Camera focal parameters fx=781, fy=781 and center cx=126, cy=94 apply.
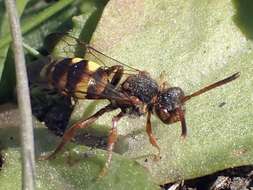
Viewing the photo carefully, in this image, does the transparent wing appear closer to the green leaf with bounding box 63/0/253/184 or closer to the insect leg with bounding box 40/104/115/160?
the green leaf with bounding box 63/0/253/184

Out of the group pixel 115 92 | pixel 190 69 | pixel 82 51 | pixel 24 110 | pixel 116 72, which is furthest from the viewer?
pixel 82 51

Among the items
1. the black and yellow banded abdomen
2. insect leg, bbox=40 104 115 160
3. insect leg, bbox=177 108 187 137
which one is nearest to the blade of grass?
the black and yellow banded abdomen

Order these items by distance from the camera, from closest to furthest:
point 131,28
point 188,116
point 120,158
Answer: point 120,158, point 188,116, point 131,28

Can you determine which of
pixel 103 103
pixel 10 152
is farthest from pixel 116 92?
pixel 10 152

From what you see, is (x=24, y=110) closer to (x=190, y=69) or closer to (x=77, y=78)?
(x=77, y=78)

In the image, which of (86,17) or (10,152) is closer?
(10,152)

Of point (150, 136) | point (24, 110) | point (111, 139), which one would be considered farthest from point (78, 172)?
point (24, 110)

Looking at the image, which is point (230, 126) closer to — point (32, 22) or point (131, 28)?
point (131, 28)
